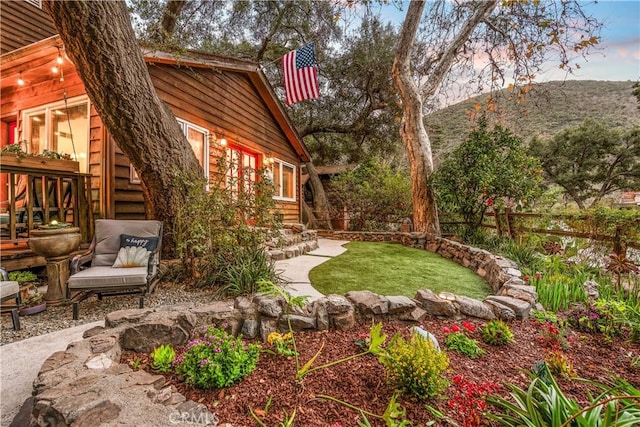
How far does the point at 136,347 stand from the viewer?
1.91 metres

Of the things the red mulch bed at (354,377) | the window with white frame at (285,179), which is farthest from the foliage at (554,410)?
the window with white frame at (285,179)

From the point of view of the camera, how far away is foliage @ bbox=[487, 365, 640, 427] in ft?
3.88

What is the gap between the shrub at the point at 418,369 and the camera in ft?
4.76

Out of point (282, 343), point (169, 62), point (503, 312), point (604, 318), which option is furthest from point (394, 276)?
point (169, 62)

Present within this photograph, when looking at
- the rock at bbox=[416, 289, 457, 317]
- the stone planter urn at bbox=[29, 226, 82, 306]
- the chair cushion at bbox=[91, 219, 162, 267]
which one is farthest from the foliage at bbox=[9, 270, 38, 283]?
the rock at bbox=[416, 289, 457, 317]

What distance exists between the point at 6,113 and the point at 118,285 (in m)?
5.52

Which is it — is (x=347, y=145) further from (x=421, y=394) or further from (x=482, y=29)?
(x=421, y=394)

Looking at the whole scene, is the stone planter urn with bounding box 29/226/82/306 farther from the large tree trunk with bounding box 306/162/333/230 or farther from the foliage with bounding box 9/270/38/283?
the large tree trunk with bounding box 306/162/333/230

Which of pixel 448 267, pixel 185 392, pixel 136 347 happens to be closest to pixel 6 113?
pixel 136 347

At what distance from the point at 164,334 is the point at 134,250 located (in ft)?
5.61

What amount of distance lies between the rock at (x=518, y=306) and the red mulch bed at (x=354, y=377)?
201 millimetres

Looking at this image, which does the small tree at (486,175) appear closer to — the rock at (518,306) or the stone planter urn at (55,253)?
the rock at (518,306)

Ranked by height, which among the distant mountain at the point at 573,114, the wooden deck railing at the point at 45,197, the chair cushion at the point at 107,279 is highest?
the distant mountain at the point at 573,114

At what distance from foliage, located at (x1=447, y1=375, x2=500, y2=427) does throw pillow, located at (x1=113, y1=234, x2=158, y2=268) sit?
3175mm
